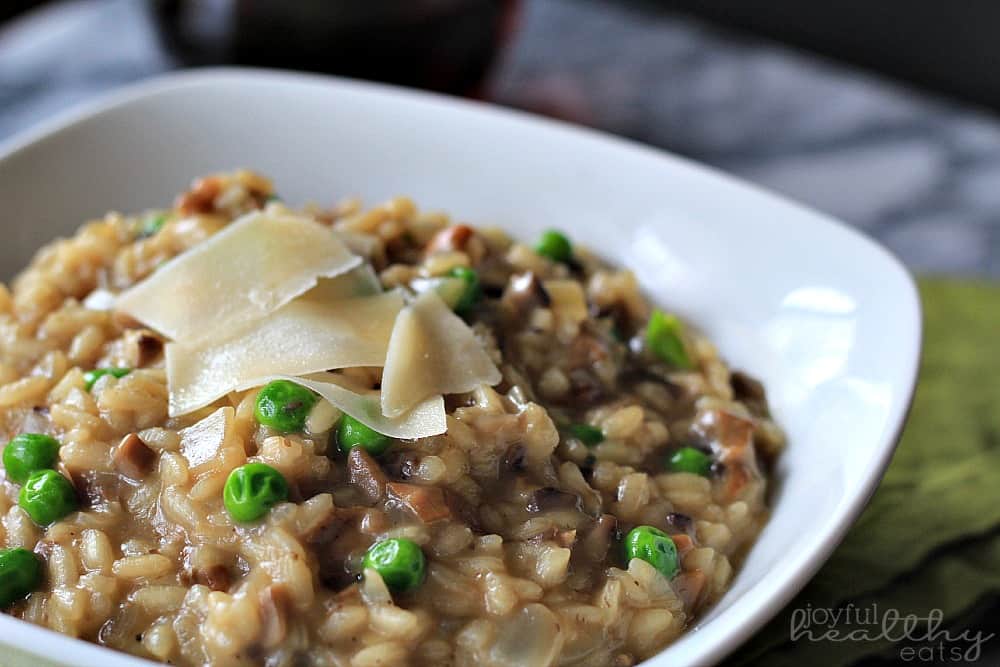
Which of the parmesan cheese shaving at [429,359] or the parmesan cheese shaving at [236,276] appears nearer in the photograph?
the parmesan cheese shaving at [429,359]

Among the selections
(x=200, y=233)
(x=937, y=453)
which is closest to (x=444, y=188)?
(x=200, y=233)

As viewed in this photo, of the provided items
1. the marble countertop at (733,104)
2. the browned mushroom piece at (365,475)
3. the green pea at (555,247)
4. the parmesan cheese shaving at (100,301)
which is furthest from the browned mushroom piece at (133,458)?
the marble countertop at (733,104)

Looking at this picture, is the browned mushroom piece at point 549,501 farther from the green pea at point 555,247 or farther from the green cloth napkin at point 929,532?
the green pea at point 555,247

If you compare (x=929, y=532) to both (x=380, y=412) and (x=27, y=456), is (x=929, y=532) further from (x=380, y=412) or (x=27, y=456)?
(x=27, y=456)

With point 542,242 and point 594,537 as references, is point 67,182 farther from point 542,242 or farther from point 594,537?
point 594,537

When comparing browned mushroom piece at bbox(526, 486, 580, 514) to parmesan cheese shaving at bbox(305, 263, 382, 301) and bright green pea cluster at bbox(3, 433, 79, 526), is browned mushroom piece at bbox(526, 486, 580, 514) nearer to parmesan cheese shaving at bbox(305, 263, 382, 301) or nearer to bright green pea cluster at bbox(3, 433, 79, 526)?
parmesan cheese shaving at bbox(305, 263, 382, 301)

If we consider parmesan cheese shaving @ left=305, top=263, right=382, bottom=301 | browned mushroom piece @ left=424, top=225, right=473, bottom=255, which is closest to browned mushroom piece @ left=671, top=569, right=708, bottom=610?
parmesan cheese shaving @ left=305, top=263, right=382, bottom=301
